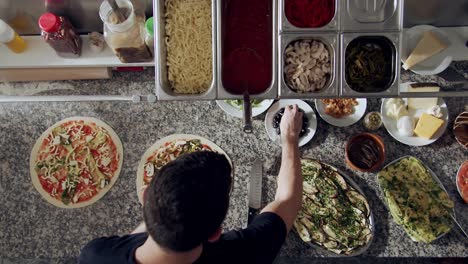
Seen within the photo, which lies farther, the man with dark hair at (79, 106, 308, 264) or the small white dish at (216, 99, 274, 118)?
the small white dish at (216, 99, 274, 118)

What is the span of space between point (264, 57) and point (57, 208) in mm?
877

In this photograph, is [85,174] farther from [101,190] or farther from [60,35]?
[60,35]

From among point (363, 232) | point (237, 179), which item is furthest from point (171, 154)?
point (363, 232)

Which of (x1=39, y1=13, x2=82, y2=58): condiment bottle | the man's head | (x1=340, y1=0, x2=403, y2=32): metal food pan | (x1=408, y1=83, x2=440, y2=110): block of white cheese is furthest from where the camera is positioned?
(x1=408, y1=83, x2=440, y2=110): block of white cheese

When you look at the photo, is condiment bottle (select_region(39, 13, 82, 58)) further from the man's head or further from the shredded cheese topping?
the man's head

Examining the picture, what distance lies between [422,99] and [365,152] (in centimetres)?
26

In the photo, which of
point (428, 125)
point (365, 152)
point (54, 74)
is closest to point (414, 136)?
point (428, 125)

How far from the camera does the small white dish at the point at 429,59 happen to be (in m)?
1.51

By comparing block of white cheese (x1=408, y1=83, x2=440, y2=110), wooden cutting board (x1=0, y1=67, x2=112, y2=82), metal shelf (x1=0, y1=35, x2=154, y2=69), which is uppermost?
metal shelf (x1=0, y1=35, x2=154, y2=69)

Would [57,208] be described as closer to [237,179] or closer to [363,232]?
[237,179]

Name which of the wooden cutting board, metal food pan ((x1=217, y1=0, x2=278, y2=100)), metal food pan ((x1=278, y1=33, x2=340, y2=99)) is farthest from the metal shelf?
metal food pan ((x1=278, y1=33, x2=340, y2=99))

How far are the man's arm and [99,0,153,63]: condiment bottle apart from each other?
0.52m

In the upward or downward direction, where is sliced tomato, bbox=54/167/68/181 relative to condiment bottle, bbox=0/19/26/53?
downward

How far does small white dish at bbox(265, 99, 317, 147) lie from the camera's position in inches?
60.5
